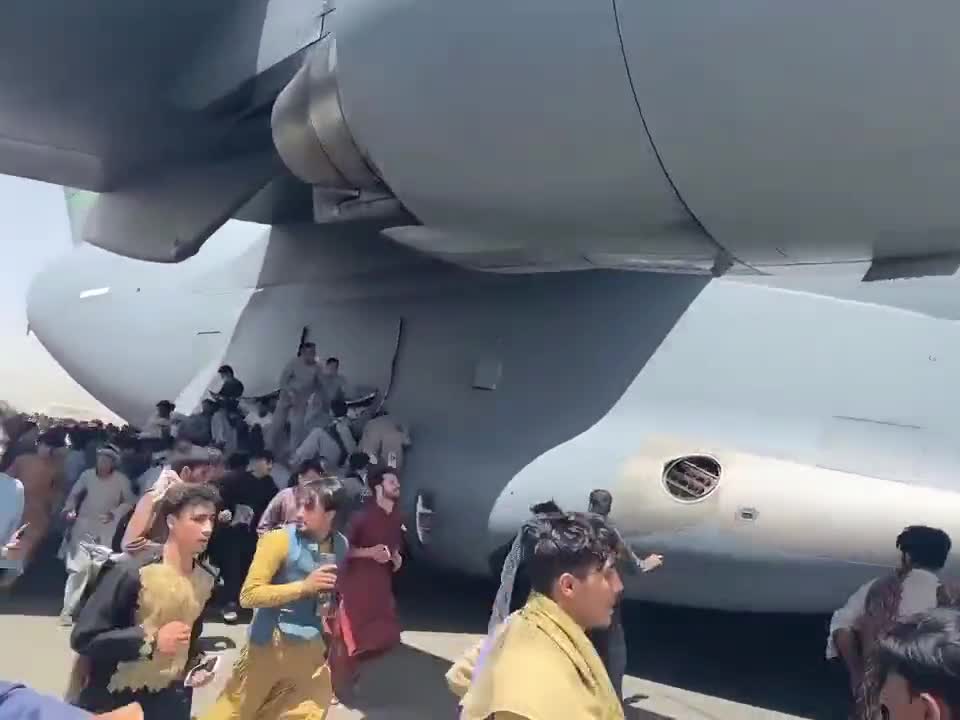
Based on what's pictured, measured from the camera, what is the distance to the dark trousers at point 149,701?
2.42 m

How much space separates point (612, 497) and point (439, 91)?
6.72 feet

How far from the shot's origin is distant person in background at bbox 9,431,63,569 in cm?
661

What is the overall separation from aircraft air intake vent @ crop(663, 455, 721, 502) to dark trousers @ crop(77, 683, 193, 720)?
2.44 m

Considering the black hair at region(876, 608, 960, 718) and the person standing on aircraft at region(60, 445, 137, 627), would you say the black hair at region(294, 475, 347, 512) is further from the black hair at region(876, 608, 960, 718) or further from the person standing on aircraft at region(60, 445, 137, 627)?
the person standing on aircraft at region(60, 445, 137, 627)

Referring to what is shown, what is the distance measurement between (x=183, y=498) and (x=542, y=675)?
1220 millimetres

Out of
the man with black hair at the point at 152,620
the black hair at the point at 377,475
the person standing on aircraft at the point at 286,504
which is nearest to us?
the man with black hair at the point at 152,620

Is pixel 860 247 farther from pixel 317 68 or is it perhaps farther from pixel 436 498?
pixel 436 498

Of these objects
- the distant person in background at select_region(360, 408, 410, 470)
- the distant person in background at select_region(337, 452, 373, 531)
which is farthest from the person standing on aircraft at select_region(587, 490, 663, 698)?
the distant person in background at select_region(360, 408, 410, 470)

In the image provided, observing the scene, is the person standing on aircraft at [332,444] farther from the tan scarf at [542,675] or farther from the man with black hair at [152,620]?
the tan scarf at [542,675]

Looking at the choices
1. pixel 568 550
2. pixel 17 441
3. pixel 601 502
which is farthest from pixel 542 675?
pixel 17 441

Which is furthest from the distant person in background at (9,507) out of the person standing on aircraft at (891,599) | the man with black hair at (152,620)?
the person standing on aircraft at (891,599)

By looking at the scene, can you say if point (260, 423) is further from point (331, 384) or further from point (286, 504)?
point (286, 504)

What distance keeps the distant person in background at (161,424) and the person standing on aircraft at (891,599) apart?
4.95 metres

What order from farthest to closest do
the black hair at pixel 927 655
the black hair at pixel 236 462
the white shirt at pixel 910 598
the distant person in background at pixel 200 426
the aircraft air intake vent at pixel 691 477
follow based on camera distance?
the distant person in background at pixel 200 426 → the black hair at pixel 236 462 → the aircraft air intake vent at pixel 691 477 → the white shirt at pixel 910 598 → the black hair at pixel 927 655
